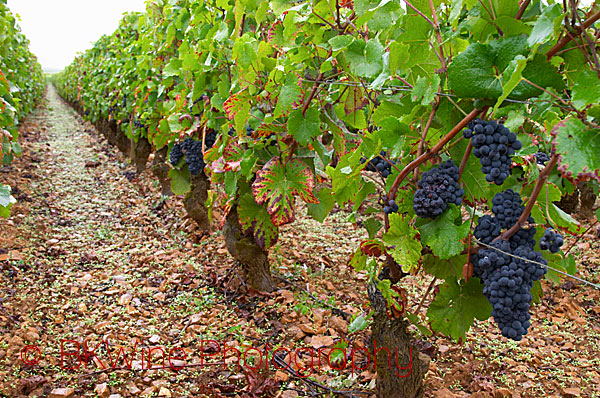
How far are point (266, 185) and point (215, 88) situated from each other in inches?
56.3

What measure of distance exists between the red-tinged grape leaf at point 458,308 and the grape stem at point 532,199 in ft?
0.88

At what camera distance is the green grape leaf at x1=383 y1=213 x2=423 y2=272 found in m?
1.40

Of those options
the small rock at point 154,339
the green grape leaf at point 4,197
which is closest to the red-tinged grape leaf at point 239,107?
the green grape leaf at point 4,197

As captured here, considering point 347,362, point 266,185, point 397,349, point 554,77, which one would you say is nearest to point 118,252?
point 266,185

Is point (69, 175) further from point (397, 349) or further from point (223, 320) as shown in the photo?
point (397, 349)

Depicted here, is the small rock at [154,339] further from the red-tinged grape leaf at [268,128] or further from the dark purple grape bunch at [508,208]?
the dark purple grape bunch at [508,208]

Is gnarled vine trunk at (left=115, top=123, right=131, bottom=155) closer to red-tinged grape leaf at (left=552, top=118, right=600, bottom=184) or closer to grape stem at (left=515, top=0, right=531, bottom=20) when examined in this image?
grape stem at (left=515, top=0, right=531, bottom=20)

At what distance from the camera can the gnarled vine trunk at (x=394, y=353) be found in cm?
167

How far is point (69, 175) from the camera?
6250 mm

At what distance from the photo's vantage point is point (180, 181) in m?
3.95

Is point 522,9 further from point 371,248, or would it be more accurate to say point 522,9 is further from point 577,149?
point 371,248

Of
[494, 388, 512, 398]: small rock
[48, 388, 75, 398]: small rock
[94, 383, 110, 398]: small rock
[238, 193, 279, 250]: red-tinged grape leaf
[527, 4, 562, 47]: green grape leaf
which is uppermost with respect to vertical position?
[527, 4, 562, 47]: green grape leaf

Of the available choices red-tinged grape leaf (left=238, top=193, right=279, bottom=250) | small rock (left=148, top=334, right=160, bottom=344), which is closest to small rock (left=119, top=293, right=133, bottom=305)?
small rock (left=148, top=334, right=160, bottom=344)

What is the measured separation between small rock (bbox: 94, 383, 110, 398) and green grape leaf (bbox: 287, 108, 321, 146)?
146 cm
